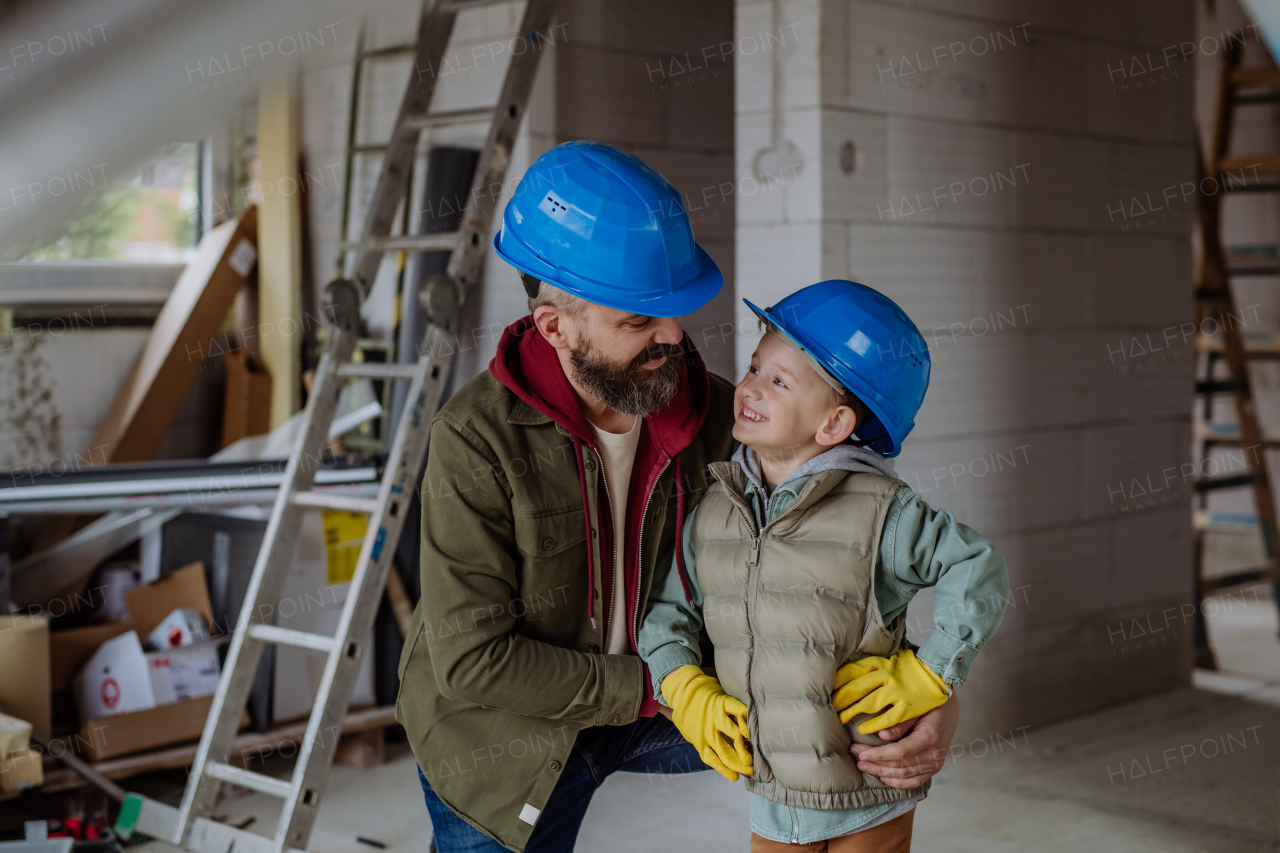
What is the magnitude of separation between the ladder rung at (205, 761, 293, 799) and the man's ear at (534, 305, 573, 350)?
1570 mm

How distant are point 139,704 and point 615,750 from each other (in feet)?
6.31

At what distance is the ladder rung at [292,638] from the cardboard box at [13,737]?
0.54m

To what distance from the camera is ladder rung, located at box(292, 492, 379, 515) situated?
2.87 m

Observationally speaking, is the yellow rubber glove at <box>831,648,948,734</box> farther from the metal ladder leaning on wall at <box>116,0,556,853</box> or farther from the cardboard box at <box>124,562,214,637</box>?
the cardboard box at <box>124,562,214,637</box>

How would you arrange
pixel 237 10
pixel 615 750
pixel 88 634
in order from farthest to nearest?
pixel 88 634
pixel 615 750
pixel 237 10

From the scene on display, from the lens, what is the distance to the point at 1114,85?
389 centimetres

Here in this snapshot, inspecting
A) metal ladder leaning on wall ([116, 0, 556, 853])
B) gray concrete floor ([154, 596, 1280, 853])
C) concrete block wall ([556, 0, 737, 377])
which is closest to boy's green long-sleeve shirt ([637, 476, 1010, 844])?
metal ladder leaning on wall ([116, 0, 556, 853])

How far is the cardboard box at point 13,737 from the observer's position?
107 inches

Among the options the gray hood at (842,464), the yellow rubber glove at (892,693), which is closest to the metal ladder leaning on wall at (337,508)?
the gray hood at (842,464)

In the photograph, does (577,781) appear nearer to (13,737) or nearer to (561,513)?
(561,513)

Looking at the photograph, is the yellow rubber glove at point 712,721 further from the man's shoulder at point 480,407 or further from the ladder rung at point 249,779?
the ladder rung at point 249,779

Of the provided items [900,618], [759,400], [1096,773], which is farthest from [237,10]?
[1096,773]

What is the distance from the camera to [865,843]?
58.5 inches

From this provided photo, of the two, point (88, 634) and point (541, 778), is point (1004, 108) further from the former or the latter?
point (88, 634)
